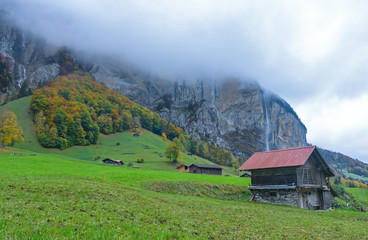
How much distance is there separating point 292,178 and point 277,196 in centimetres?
344

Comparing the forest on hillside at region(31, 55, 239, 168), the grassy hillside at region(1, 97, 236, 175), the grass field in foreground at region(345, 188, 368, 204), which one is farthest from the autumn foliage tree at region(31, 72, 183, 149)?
the grass field in foreground at region(345, 188, 368, 204)

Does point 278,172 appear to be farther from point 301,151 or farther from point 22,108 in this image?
point 22,108

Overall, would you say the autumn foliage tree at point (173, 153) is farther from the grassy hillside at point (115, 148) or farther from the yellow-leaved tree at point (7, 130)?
the yellow-leaved tree at point (7, 130)

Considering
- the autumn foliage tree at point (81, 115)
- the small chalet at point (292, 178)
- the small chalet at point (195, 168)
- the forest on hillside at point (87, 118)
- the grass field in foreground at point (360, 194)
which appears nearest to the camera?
the small chalet at point (292, 178)

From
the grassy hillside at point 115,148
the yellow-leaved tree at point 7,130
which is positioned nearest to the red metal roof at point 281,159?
the grassy hillside at point 115,148

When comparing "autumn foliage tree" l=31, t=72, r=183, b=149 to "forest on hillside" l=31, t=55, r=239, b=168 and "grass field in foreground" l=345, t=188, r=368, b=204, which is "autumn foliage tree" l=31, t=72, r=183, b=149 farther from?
"grass field in foreground" l=345, t=188, r=368, b=204

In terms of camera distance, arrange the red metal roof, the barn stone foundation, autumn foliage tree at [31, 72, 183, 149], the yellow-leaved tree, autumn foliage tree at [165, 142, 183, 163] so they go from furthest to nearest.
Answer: autumn foliage tree at [31, 72, 183, 149]
autumn foliage tree at [165, 142, 183, 163]
the yellow-leaved tree
the red metal roof
the barn stone foundation

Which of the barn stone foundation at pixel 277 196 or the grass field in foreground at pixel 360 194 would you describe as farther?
the grass field in foreground at pixel 360 194

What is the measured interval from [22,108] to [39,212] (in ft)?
523

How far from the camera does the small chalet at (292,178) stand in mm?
36688

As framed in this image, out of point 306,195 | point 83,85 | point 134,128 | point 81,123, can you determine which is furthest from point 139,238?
point 83,85

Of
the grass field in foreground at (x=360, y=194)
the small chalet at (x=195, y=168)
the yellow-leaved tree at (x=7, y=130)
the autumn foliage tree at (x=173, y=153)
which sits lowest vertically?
the grass field in foreground at (x=360, y=194)

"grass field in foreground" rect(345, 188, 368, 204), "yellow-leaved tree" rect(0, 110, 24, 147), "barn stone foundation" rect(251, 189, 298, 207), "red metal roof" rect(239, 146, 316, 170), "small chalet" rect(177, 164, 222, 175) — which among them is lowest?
"grass field in foreground" rect(345, 188, 368, 204)

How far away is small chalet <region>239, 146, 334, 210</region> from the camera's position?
120ft
